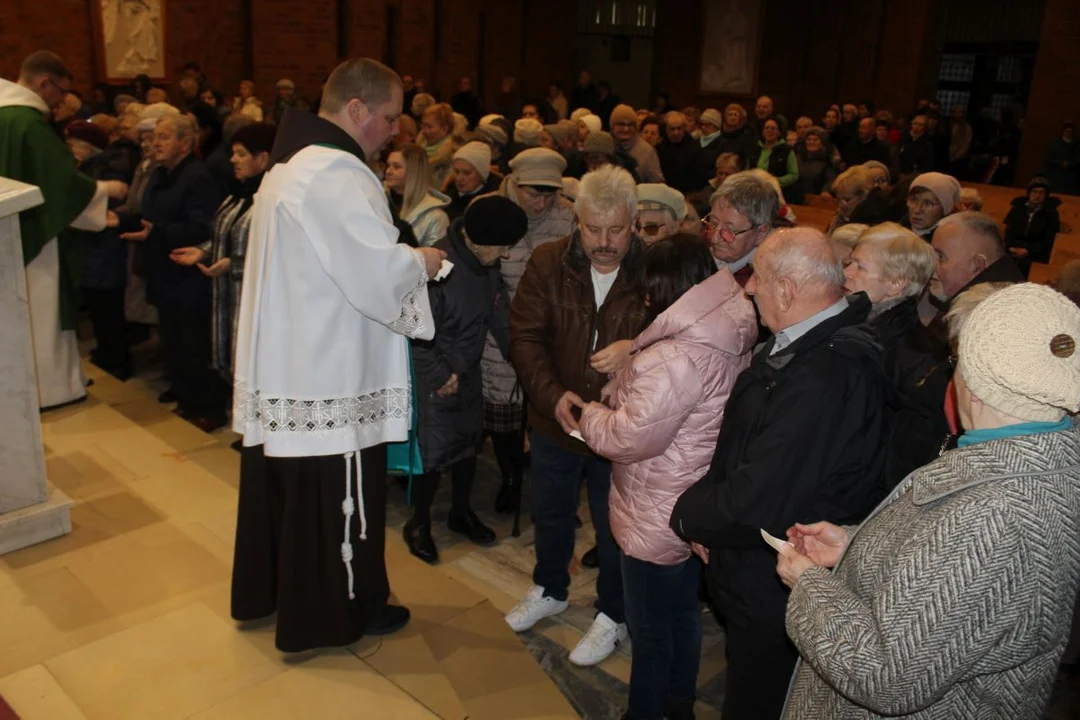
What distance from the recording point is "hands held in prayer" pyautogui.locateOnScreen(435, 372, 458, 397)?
3.81 m

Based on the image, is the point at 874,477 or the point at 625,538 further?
the point at 625,538

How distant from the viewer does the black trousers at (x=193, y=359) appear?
5.16 meters

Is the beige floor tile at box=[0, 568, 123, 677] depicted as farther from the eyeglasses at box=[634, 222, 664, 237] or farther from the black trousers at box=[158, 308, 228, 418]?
the eyeglasses at box=[634, 222, 664, 237]

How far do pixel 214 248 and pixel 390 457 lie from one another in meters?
2.00

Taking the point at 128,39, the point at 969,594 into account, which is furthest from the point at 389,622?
the point at 128,39

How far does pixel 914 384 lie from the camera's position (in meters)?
2.71

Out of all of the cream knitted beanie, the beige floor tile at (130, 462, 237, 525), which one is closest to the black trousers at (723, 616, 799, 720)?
the cream knitted beanie

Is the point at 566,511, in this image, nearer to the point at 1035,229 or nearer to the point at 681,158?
the point at 1035,229

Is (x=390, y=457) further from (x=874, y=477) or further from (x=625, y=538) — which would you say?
(x=874, y=477)

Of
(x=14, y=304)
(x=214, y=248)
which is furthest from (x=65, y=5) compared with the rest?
(x=14, y=304)

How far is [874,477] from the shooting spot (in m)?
2.23

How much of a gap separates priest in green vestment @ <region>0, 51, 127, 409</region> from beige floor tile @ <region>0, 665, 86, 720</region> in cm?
217

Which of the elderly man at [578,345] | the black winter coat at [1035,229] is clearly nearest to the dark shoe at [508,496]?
the elderly man at [578,345]

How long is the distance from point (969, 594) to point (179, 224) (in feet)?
15.1
